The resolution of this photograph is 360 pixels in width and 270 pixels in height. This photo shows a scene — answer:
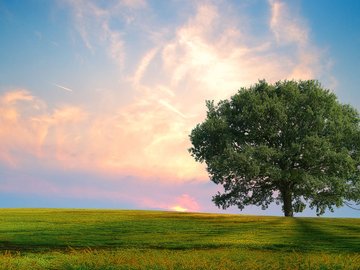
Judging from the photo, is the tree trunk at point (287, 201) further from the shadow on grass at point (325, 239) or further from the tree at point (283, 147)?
the shadow on grass at point (325, 239)

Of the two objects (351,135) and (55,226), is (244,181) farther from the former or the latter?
(55,226)

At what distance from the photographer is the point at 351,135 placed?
168ft

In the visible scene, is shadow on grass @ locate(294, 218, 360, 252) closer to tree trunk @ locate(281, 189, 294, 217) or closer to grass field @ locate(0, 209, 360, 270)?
grass field @ locate(0, 209, 360, 270)

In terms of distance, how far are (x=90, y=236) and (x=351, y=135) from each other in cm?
3114

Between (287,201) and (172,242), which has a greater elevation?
(287,201)

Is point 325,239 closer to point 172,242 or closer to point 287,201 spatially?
point 172,242

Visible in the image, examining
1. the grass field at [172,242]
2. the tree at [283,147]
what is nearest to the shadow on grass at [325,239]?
the grass field at [172,242]

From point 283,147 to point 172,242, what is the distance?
2381 centimetres

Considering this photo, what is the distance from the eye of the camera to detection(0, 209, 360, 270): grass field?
18922 mm

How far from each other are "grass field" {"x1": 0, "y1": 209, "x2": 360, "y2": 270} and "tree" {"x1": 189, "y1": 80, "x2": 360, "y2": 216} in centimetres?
693

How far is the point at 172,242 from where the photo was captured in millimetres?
29344

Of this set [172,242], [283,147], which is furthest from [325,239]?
[283,147]

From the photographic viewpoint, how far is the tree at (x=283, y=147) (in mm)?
47938

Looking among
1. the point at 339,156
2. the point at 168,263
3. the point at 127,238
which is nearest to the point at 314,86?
the point at 339,156
